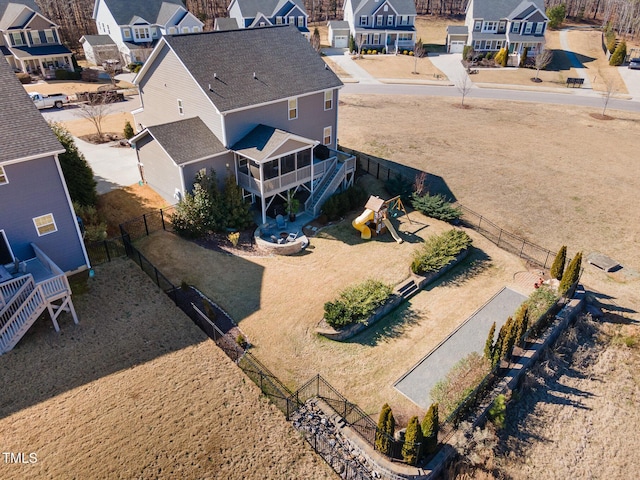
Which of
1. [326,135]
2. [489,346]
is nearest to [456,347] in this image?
[489,346]

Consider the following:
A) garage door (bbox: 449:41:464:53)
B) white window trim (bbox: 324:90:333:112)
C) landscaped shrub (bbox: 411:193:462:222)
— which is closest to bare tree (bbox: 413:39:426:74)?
garage door (bbox: 449:41:464:53)

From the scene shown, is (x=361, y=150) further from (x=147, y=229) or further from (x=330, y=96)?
(x=147, y=229)

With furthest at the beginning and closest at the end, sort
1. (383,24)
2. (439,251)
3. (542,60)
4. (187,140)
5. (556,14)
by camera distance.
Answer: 1. (556,14)
2. (383,24)
3. (542,60)
4. (187,140)
5. (439,251)

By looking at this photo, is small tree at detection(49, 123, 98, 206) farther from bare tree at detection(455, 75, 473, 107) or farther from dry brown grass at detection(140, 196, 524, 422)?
bare tree at detection(455, 75, 473, 107)

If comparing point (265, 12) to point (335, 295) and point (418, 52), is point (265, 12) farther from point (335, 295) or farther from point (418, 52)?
point (335, 295)

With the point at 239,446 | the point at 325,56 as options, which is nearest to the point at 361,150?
the point at 239,446
